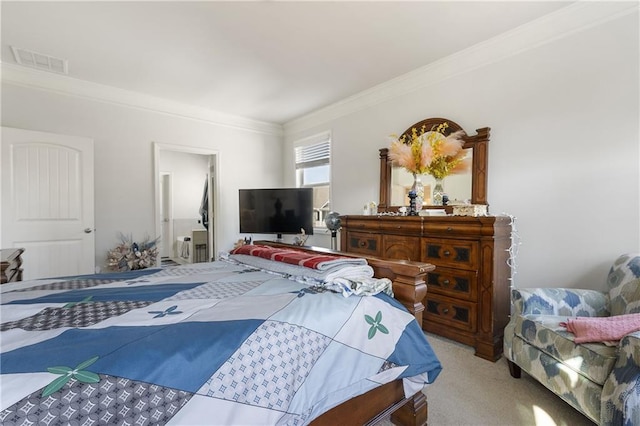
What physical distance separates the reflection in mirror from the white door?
3539 millimetres

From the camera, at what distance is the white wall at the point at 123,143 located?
316cm

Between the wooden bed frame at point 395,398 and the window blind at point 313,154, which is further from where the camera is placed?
the window blind at point 313,154

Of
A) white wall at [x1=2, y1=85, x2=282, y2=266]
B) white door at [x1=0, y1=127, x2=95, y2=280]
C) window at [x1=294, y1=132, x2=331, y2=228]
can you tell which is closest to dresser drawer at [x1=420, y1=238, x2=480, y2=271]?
window at [x1=294, y1=132, x2=331, y2=228]

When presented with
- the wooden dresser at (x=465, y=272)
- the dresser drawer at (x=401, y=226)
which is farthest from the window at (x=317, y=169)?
the wooden dresser at (x=465, y=272)

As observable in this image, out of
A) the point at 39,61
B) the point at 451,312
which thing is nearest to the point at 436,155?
the point at 451,312

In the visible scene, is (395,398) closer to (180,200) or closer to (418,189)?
(418,189)

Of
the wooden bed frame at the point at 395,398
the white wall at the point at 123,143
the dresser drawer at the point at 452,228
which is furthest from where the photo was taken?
the white wall at the point at 123,143

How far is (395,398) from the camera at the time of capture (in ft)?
4.33

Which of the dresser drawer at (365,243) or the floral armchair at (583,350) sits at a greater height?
the dresser drawer at (365,243)

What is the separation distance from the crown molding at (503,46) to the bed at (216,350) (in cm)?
236

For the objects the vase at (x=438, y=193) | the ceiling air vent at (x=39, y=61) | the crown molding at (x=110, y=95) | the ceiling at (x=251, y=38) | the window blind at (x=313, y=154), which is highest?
the ceiling at (x=251, y=38)

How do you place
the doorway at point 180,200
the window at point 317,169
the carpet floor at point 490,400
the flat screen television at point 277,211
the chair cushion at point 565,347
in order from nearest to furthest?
the chair cushion at point 565,347 < the carpet floor at point 490,400 < the flat screen television at point 277,211 < the window at point 317,169 < the doorway at point 180,200

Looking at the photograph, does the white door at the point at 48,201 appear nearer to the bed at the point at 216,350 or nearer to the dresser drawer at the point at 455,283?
the bed at the point at 216,350

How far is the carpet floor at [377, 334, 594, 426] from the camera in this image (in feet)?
5.14
